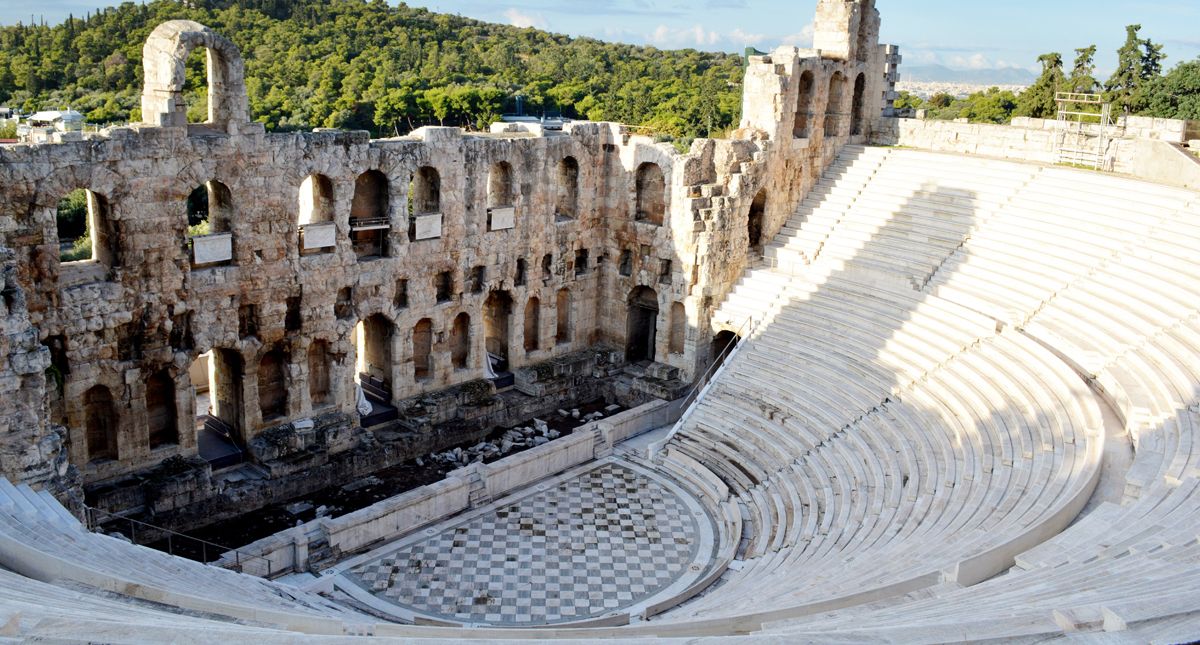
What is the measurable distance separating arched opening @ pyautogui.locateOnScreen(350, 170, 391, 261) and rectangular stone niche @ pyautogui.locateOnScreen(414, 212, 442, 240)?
2.49 ft

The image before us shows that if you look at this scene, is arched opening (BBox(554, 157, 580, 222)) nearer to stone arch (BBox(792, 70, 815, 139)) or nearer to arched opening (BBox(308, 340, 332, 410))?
stone arch (BBox(792, 70, 815, 139))

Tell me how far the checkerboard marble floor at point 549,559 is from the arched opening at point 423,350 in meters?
5.00

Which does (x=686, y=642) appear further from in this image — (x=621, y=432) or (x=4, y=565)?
(x=621, y=432)

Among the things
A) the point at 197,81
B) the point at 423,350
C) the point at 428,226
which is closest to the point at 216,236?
the point at 428,226

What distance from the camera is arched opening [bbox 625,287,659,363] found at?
29.6 m

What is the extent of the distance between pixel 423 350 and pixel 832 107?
557 inches

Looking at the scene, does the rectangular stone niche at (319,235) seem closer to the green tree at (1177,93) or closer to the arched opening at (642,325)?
the arched opening at (642,325)

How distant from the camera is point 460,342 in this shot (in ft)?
89.4

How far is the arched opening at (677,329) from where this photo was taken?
2863cm

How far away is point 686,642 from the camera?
9.85 meters

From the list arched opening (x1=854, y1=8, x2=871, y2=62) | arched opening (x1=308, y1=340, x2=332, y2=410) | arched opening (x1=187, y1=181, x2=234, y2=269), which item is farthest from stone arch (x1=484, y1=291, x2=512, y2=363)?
arched opening (x1=854, y1=8, x2=871, y2=62)

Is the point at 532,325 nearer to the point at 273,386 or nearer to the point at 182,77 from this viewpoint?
the point at 273,386

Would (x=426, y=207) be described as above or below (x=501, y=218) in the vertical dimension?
above

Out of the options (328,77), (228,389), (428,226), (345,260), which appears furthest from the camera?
(328,77)
